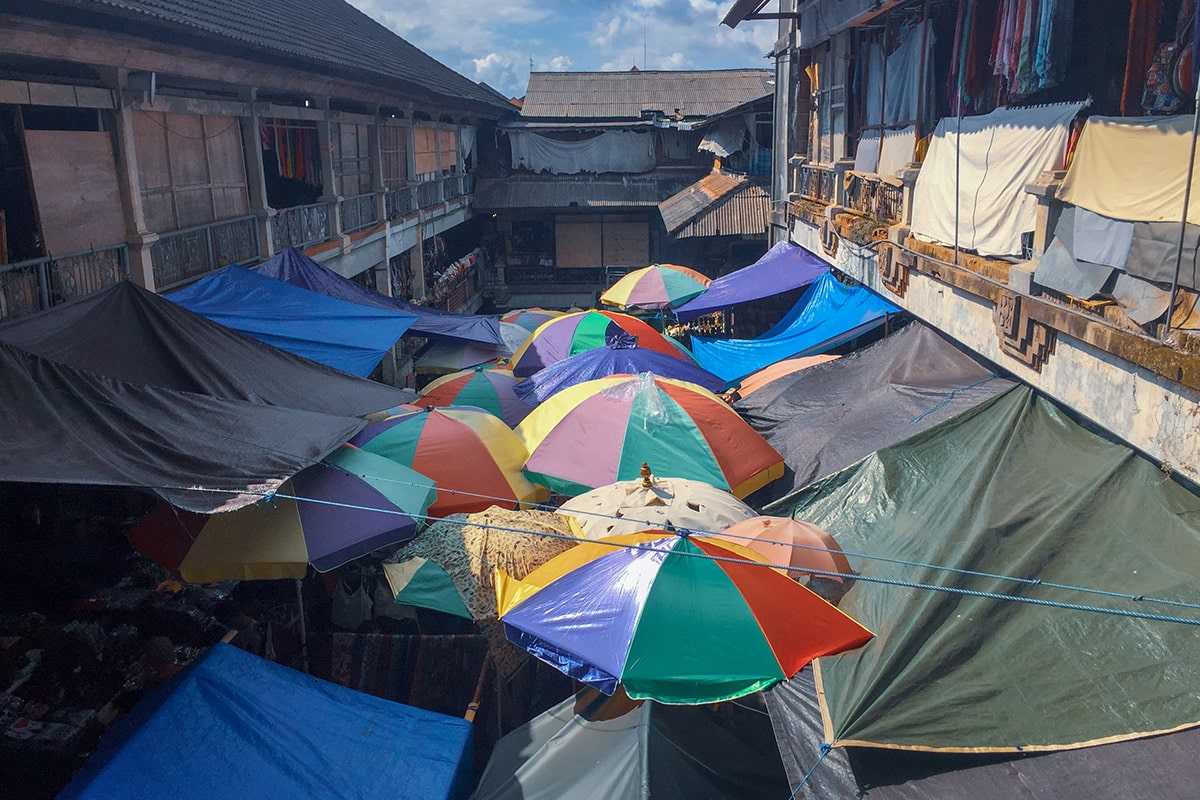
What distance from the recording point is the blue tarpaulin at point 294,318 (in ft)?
30.0

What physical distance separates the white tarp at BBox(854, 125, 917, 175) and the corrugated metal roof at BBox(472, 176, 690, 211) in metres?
12.7

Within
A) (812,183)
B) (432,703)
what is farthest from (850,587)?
(812,183)

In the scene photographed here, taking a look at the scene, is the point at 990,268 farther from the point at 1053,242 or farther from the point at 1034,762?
the point at 1034,762

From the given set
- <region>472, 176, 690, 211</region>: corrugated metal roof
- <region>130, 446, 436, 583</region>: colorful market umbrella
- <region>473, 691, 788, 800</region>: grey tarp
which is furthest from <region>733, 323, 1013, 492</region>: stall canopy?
<region>472, 176, 690, 211</region>: corrugated metal roof

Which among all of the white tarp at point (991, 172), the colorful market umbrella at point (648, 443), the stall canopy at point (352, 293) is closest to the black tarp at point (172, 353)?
the colorful market umbrella at point (648, 443)

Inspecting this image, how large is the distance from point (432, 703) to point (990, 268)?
21.6 feet

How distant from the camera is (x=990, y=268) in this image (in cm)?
871

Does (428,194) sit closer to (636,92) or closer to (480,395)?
(480,395)

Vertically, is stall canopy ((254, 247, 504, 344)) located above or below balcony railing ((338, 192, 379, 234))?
below

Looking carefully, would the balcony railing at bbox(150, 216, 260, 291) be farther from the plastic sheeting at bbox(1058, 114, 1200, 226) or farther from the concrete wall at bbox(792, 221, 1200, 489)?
the plastic sheeting at bbox(1058, 114, 1200, 226)

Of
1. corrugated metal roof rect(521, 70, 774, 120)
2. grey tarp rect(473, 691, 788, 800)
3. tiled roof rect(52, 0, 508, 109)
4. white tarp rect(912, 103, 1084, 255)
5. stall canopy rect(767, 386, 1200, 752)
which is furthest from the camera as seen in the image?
corrugated metal roof rect(521, 70, 774, 120)

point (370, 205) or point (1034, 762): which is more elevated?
point (370, 205)

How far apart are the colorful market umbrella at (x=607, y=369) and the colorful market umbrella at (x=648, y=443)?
168 cm

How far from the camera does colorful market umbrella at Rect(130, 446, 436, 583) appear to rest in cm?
661
